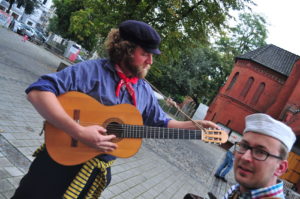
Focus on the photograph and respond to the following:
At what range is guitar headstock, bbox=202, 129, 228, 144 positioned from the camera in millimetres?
2846

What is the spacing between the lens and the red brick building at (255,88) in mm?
31909

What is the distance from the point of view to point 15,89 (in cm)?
855

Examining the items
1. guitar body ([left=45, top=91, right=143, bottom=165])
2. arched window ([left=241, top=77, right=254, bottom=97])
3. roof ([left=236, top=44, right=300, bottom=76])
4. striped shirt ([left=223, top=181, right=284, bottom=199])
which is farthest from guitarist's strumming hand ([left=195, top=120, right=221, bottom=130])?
arched window ([left=241, top=77, right=254, bottom=97])

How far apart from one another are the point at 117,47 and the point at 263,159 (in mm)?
1436

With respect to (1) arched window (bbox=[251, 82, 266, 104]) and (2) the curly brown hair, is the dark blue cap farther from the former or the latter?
(1) arched window (bbox=[251, 82, 266, 104])

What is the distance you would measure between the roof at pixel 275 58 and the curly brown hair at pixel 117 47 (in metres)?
33.9

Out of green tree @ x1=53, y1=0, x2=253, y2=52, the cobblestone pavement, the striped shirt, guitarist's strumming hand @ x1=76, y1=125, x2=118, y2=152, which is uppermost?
green tree @ x1=53, y1=0, x2=253, y2=52

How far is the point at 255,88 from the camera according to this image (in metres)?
34.0

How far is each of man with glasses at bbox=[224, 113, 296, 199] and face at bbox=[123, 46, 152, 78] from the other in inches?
42.3

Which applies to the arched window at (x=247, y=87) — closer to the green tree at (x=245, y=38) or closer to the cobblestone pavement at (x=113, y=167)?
the green tree at (x=245, y=38)

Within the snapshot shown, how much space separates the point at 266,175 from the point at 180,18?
429 inches

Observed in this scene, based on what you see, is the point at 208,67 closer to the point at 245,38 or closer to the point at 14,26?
the point at 245,38

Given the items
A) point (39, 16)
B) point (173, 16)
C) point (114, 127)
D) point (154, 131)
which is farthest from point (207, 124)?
point (39, 16)

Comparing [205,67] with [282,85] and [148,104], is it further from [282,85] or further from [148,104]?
[148,104]
